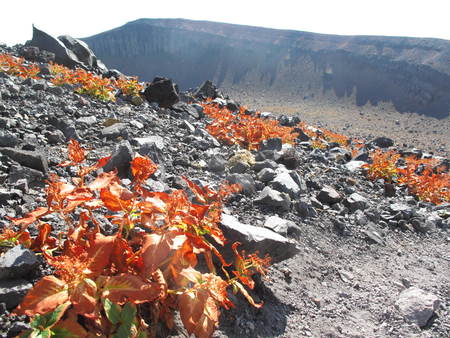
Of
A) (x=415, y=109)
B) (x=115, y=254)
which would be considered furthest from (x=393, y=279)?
(x=415, y=109)

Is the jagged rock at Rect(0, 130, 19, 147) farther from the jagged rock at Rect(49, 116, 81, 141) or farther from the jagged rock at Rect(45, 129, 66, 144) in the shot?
the jagged rock at Rect(49, 116, 81, 141)

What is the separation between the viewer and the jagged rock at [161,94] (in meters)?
8.23

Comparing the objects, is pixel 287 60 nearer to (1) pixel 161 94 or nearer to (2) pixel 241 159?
(1) pixel 161 94

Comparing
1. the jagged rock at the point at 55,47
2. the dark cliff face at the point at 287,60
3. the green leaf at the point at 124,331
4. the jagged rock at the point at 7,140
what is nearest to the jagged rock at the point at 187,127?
the jagged rock at the point at 7,140

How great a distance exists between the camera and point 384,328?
277cm

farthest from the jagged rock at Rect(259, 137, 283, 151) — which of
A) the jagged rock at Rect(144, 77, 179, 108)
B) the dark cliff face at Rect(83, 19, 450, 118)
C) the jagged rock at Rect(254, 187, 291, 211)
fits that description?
the dark cliff face at Rect(83, 19, 450, 118)

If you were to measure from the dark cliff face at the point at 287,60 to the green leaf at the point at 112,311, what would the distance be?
1956 inches

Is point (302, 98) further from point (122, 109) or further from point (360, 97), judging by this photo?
point (122, 109)

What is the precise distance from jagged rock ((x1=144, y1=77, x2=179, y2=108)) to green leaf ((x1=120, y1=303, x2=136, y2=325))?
715 cm

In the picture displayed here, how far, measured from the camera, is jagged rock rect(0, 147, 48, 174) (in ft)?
9.79

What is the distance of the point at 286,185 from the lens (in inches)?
176

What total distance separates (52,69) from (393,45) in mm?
65618

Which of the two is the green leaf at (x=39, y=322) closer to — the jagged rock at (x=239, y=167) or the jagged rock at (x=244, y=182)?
the jagged rock at (x=244, y=182)

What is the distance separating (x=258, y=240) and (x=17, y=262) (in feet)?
5.37
